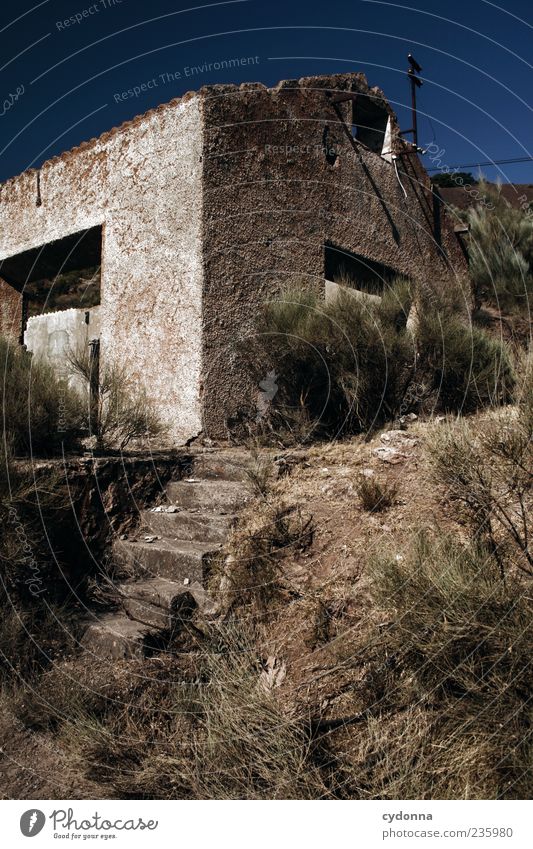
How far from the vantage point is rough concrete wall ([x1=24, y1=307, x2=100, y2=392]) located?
894cm

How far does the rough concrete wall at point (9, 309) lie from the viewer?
1025 cm

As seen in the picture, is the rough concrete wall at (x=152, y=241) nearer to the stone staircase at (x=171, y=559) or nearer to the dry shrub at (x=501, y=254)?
the stone staircase at (x=171, y=559)

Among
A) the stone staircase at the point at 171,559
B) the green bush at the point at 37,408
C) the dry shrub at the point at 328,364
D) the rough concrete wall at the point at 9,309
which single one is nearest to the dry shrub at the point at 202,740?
the stone staircase at the point at 171,559

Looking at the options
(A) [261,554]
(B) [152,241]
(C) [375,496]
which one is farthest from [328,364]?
(A) [261,554]

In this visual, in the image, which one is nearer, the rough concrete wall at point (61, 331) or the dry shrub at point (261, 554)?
the dry shrub at point (261, 554)

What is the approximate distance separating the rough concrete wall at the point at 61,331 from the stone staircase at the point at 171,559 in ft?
10.1

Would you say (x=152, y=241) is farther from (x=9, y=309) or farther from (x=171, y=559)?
(x=171, y=559)

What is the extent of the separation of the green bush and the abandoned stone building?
150 cm

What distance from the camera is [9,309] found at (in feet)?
33.8

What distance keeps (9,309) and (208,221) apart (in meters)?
4.54

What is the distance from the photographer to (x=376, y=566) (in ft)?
11.6

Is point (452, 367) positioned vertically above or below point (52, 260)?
below

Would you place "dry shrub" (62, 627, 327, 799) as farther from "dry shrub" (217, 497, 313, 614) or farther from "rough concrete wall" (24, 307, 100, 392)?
"rough concrete wall" (24, 307, 100, 392)

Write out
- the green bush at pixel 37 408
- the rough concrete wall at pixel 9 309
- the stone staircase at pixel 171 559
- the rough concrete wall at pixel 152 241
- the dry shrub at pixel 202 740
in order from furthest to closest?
the rough concrete wall at pixel 9 309, the rough concrete wall at pixel 152 241, the green bush at pixel 37 408, the stone staircase at pixel 171 559, the dry shrub at pixel 202 740
